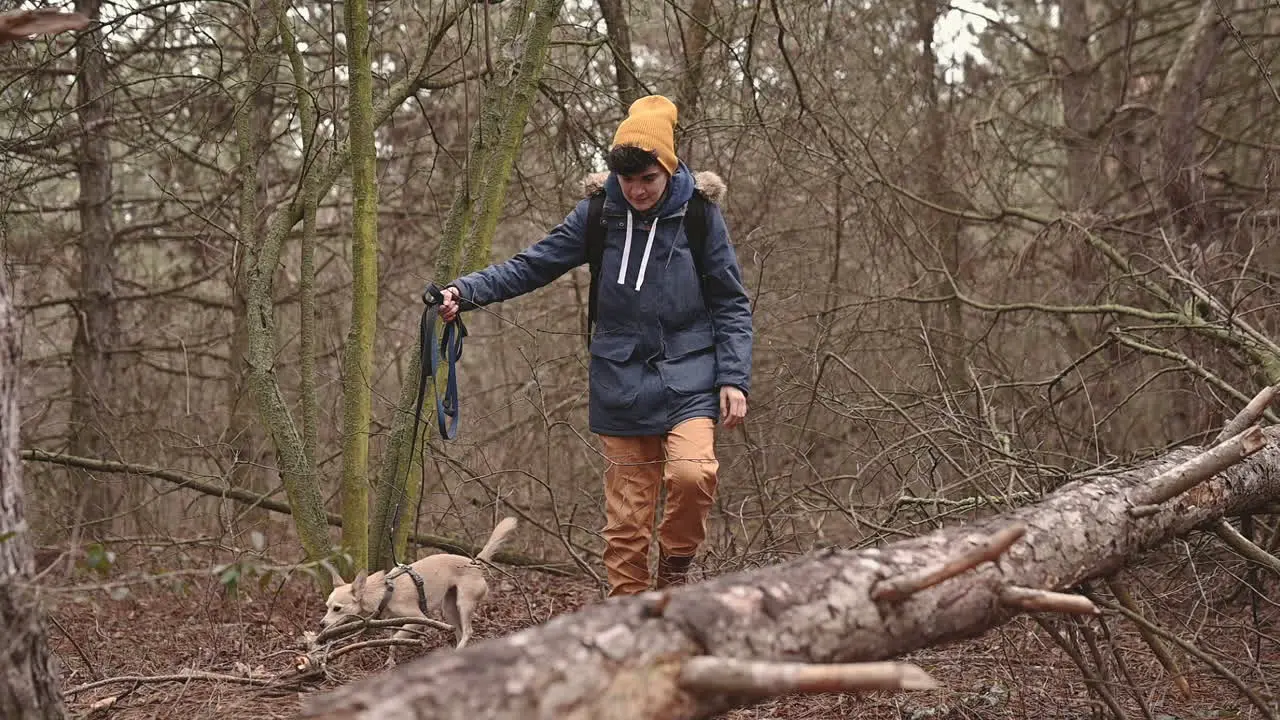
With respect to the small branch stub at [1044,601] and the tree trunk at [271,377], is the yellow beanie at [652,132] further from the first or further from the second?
the small branch stub at [1044,601]

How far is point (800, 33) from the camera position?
24.9 ft

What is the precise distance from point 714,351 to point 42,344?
5673 mm

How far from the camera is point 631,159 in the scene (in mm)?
4301

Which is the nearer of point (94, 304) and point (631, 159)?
point (631, 159)

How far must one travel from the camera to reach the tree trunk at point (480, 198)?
5.20 metres

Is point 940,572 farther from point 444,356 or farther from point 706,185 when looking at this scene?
point 444,356

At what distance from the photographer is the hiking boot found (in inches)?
178

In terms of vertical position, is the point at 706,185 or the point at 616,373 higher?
the point at 706,185

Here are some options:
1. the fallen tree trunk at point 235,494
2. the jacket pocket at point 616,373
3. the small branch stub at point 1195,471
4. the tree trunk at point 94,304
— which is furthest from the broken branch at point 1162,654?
the tree trunk at point 94,304

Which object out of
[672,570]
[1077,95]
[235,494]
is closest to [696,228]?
[672,570]

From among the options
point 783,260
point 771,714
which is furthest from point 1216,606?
point 783,260

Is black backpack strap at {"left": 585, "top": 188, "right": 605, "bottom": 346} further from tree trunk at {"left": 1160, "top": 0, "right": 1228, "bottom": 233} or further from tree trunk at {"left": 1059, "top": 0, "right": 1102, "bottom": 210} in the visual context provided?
tree trunk at {"left": 1059, "top": 0, "right": 1102, "bottom": 210}

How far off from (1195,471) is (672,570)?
200 centimetres

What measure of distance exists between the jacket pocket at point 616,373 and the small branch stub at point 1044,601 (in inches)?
74.9
